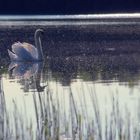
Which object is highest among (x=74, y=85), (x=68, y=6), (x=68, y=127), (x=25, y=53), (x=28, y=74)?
(x=68, y=6)

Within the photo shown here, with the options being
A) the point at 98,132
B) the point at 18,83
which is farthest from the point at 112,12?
the point at 98,132

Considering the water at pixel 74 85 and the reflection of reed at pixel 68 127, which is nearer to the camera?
the reflection of reed at pixel 68 127

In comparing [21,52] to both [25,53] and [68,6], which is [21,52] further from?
[68,6]

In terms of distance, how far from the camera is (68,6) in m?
52.4

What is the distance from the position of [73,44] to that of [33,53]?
4746 millimetres

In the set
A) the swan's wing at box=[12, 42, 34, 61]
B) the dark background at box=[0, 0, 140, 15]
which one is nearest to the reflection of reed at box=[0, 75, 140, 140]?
the swan's wing at box=[12, 42, 34, 61]

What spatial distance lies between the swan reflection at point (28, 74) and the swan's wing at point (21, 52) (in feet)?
0.89

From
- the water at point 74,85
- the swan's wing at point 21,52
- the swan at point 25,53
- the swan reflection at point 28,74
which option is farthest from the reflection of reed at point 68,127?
the swan's wing at point 21,52

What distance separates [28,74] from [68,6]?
107 feet

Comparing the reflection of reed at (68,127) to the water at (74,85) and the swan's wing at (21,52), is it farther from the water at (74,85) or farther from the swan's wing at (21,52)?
the swan's wing at (21,52)

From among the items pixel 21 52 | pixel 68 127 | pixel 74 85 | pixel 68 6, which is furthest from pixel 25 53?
pixel 68 6

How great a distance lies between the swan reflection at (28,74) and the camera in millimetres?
17141

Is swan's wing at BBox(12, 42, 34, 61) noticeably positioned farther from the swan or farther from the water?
the water

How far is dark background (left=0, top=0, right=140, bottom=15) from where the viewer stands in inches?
2007
